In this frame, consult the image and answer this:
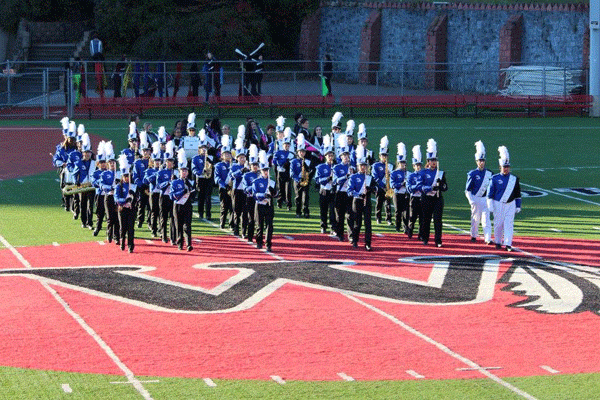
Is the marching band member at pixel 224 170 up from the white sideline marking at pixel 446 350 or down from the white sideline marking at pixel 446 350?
up

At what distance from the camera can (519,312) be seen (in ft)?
59.8

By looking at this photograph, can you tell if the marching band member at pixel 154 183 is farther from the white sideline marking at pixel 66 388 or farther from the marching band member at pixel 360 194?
the white sideline marking at pixel 66 388

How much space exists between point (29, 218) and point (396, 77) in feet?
99.6

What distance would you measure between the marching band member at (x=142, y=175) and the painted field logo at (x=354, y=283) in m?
3.47

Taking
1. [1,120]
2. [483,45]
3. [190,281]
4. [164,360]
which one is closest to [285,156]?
[190,281]

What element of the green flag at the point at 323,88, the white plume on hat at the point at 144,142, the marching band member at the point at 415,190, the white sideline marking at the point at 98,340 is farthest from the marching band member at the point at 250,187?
the green flag at the point at 323,88

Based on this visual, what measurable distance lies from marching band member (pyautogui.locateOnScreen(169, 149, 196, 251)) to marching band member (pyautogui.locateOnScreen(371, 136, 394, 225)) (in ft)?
13.1

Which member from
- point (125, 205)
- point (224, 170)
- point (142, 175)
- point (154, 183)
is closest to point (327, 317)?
point (125, 205)

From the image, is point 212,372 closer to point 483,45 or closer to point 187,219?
point 187,219

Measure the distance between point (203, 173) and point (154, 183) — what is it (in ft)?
8.65

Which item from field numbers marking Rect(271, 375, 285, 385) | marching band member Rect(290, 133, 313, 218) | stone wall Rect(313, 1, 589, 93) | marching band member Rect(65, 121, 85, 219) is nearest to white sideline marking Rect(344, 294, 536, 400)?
field numbers marking Rect(271, 375, 285, 385)

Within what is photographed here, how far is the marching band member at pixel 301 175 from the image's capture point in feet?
86.5

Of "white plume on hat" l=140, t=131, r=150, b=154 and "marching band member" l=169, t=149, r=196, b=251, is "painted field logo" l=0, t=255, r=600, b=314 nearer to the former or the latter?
"marching band member" l=169, t=149, r=196, b=251

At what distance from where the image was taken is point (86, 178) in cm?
2544
